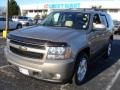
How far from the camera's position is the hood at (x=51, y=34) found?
18.6 ft

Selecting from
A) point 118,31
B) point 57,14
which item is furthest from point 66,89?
point 118,31

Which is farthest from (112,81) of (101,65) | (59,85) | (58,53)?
(58,53)

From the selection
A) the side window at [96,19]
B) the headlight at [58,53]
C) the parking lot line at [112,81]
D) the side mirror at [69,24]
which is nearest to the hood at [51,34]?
the headlight at [58,53]

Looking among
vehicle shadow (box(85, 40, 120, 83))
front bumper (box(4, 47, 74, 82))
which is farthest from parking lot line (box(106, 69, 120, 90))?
front bumper (box(4, 47, 74, 82))

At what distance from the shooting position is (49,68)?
5.37m

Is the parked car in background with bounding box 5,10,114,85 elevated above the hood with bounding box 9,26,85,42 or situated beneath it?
situated beneath

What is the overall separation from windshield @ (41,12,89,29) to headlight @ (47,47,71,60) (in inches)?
58.2

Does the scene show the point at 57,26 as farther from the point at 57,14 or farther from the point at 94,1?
the point at 94,1

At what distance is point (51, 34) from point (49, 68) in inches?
36.4

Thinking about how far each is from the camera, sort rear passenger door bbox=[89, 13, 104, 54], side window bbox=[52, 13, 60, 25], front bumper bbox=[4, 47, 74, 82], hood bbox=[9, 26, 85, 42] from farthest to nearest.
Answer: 1. side window bbox=[52, 13, 60, 25]
2. rear passenger door bbox=[89, 13, 104, 54]
3. hood bbox=[9, 26, 85, 42]
4. front bumper bbox=[4, 47, 74, 82]

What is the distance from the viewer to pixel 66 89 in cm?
603

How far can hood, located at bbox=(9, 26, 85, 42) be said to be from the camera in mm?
5668

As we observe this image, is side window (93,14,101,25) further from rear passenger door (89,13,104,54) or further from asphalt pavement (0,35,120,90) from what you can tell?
asphalt pavement (0,35,120,90)

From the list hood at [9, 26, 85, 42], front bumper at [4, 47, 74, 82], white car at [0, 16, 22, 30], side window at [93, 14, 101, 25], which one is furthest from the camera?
white car at [0, 16, 22, 30]
